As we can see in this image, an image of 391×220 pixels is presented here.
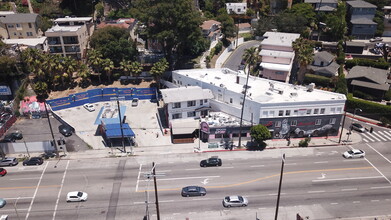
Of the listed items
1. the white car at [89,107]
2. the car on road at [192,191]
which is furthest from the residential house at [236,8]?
the car on road at [192,191]

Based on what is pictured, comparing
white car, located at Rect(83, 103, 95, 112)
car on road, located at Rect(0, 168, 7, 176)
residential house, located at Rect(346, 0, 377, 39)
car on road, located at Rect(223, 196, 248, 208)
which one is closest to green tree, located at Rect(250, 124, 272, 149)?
car on road, located at Rect(223, 196, 248, 208)

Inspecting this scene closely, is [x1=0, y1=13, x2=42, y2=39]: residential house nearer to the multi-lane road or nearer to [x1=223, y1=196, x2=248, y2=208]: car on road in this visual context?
the multi-lane road

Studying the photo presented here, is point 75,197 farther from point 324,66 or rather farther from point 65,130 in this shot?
point 324,66

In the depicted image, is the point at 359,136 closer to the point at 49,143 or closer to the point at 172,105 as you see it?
the point at 172,105

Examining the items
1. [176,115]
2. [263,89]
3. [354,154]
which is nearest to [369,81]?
[354,154]

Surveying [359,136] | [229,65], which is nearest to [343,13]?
[229,65]

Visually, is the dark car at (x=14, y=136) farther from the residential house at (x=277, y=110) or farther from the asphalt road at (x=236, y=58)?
the asphalt road at (x=236, y=58)
